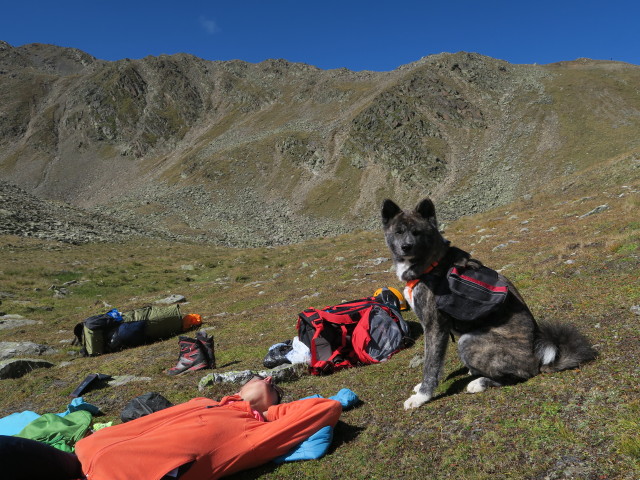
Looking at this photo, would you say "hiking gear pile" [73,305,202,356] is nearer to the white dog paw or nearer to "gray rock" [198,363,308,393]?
"gray rock" [198,363,308,393]

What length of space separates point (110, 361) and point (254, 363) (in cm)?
515

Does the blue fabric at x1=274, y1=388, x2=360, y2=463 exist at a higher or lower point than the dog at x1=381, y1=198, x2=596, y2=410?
lower

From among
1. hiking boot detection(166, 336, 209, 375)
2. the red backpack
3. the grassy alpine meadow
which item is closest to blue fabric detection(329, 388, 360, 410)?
the grassy alpine meadow

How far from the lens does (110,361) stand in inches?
456

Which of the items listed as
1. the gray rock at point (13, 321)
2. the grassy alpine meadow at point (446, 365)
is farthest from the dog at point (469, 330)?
the gray rock at point (13, 321)

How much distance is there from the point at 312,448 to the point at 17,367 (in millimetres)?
10421

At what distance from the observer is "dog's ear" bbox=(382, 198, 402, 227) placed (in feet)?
18.2

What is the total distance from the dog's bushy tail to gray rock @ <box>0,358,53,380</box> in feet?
43.0

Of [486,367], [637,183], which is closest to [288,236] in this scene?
[637,183]

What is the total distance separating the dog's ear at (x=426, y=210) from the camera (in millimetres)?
5445

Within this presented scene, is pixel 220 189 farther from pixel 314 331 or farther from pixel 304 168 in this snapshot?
pixel 314 331

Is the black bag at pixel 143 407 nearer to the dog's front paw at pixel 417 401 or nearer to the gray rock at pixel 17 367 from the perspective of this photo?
the dog's front paw at pixel 417 401

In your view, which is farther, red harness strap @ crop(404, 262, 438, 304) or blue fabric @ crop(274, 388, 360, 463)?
red harness strap @ crop(404, 262, 438, 304)

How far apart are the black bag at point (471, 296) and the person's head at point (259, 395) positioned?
293 centimetres
